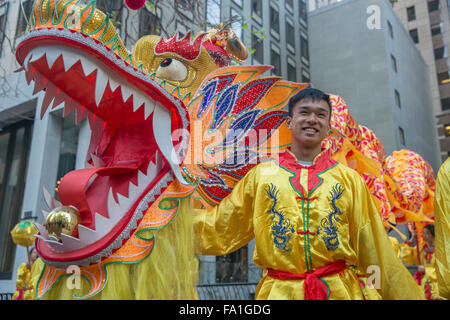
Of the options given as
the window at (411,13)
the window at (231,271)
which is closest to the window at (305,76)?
the window at (231,271)

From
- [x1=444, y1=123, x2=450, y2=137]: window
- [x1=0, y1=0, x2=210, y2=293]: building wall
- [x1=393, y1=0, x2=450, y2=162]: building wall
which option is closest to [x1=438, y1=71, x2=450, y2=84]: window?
[x1=393, y1=0, x2=450, y2=162]: building wall

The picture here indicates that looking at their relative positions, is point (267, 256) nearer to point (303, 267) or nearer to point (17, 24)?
point (303, 267)

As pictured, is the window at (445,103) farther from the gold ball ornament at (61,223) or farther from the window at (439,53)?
the gold ball ornament at (61,223)

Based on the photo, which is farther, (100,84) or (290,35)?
(290,35)

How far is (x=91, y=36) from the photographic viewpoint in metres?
1.55

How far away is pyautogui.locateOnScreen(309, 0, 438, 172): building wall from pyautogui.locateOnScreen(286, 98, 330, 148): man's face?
10.8 metres

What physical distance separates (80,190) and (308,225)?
3.18 feet

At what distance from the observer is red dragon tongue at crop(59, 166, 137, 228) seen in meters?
1.67

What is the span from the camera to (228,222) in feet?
6.40

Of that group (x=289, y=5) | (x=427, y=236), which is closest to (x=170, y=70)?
Result: (x=427, y=236)

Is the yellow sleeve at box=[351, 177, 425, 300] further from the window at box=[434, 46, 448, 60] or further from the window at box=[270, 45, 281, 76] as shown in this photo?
the window at box=[434, 46, 448, 60]

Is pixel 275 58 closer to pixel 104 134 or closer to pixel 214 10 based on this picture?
pixel 214 10

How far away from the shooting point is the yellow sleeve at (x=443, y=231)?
1646 millimetres

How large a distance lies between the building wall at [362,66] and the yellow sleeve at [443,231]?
10807mm
